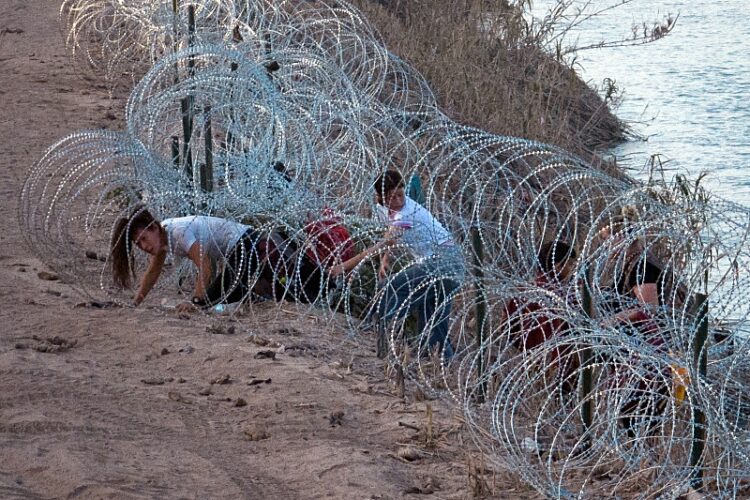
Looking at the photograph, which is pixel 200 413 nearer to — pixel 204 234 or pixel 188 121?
pixel 204 234

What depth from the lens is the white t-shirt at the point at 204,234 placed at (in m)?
7.54

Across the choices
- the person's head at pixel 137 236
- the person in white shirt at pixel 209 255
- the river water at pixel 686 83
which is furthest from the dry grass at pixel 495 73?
the person's head at pixel 137 236

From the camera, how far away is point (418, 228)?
7.14 metres

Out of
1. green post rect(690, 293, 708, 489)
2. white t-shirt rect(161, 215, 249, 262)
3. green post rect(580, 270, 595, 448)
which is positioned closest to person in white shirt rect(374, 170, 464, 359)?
green post rect(580, 270, 595, 448)

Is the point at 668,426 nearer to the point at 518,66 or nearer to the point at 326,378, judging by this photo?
the point at 326,378

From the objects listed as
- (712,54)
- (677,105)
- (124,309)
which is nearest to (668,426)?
(124,309)

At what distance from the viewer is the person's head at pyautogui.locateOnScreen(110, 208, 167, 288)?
720 centimetres

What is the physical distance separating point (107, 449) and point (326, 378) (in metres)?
1.39

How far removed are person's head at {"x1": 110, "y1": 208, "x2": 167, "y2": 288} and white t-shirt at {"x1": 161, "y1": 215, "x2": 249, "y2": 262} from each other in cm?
24

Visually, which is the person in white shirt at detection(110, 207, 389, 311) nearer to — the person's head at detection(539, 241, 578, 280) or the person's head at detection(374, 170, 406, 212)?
the person's head at detection(374, 170, 406, 212)

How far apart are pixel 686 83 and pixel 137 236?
43.3ft

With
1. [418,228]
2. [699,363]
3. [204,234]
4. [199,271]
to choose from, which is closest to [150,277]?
[199,271]

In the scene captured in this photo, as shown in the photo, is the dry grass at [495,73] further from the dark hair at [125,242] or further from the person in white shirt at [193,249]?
the dark hair at [125,242]

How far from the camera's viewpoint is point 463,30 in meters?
16.0
